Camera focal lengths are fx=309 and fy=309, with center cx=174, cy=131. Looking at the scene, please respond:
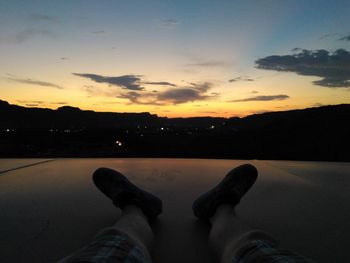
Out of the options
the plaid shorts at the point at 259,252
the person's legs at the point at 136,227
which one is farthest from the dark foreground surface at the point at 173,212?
the plaid shorts at the point at 259,252

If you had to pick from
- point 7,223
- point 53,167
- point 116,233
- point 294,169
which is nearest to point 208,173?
point 294,169

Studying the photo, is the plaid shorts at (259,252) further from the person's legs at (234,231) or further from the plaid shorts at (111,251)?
the plaid shorts at (111,251)

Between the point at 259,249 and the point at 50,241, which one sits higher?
the point at 259,249

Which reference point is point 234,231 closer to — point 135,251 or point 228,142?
point 135,251

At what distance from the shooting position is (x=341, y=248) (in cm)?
99

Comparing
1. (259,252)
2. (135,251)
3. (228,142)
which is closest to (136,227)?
(135,251)

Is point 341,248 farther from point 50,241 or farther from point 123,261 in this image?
point 50,241

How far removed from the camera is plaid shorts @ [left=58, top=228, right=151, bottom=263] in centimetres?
56

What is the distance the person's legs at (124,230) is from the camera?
0.59 meters

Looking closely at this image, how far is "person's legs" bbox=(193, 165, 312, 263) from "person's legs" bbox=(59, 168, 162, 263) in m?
0.20

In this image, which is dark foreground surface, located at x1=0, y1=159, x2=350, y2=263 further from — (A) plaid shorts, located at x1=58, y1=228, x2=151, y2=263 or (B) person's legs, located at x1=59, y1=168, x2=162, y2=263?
(A) plaid shorts, located at x1=58, y1=228, x2=151, y2=263

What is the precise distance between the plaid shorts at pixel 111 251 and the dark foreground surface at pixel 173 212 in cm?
24

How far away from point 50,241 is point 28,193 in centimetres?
81

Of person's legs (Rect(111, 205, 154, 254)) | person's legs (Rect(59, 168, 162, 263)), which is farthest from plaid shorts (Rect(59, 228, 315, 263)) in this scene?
person's legs (Rect(111, 205, 154, 254))
